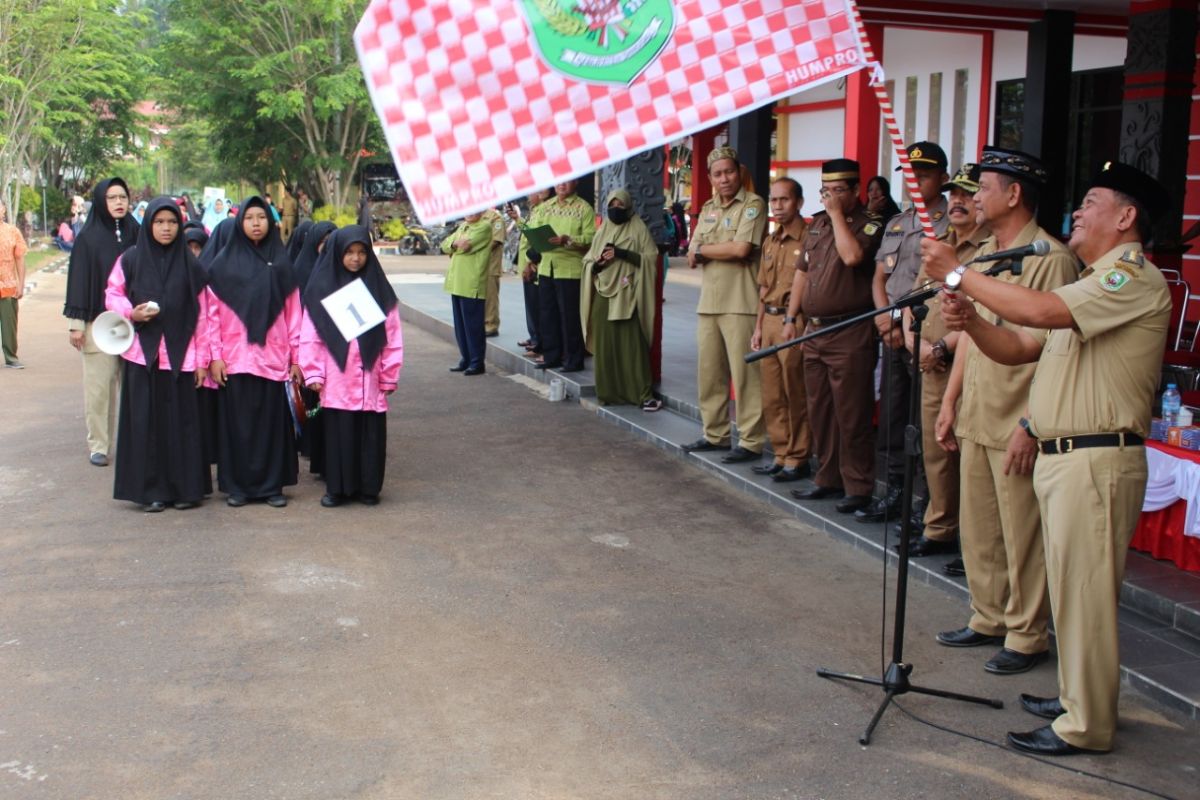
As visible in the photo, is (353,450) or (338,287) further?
(353,450)

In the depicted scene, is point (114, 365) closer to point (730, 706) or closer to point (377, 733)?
point (377, 733)

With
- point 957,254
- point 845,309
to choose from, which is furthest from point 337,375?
point 957,254

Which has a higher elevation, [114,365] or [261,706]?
[114,365]

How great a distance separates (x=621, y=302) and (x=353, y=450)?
3089mm

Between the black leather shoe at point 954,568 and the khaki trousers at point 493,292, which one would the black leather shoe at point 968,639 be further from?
the khaki trousers at point 493,292

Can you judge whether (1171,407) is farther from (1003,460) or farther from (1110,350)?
(1110,350)

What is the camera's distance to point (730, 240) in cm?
767

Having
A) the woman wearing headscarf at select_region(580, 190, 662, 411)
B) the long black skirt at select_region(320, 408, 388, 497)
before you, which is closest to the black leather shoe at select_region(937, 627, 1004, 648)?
the long black skirt at select_region(320, 408, 388, 497)

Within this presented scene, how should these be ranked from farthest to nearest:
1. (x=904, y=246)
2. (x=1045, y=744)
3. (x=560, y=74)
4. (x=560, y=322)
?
1. (x=560, y=322)
2. (x=904, y=246)
3. (x=1045, y=744)
4. (x=560, y=74)

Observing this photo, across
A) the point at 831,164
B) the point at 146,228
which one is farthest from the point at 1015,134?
the point at 146,228

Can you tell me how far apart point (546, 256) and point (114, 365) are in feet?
14.0

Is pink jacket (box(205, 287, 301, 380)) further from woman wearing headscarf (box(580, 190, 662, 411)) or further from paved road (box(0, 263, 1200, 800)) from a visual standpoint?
woman wearing headscarf (box(580, 190, 662, 411))

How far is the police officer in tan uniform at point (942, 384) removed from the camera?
206 inches

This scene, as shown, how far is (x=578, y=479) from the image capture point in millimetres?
7801
